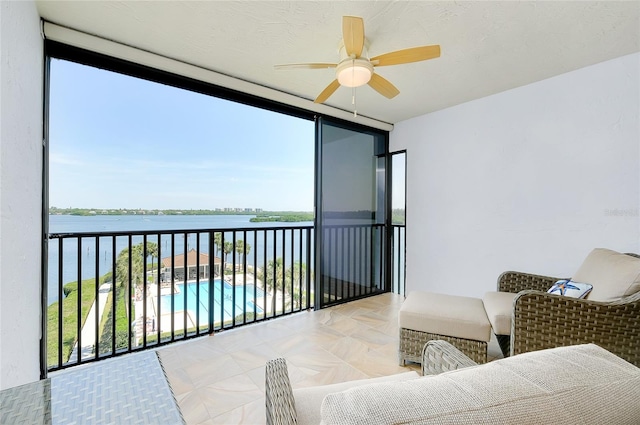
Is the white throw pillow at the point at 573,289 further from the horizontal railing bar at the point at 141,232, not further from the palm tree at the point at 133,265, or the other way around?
the palm tree at the point at 133,265

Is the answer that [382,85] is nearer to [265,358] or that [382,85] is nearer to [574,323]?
[574,323]

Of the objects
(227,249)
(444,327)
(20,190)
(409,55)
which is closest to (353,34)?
(409,55)

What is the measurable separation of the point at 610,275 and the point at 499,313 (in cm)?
71

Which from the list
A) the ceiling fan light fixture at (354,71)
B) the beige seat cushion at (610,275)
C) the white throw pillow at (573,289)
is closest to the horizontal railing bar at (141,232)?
the ceiling fan light fixture at (354,71)

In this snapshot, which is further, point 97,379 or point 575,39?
point 575,39

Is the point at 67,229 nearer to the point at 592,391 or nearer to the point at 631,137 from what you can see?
the point at 592,391

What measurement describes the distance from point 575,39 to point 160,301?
3968mm

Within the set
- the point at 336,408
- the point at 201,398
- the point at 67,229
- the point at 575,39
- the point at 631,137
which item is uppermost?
the point at 575,39

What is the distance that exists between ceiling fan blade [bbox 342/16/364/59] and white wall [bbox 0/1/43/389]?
157 centimetres

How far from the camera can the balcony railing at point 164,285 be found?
2072 mm

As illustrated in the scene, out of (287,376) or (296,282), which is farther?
(296,282)

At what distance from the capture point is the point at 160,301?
2410 millimetres

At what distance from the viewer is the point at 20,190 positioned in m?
1.38

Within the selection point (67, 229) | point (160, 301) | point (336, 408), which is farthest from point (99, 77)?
point (336, 408)
